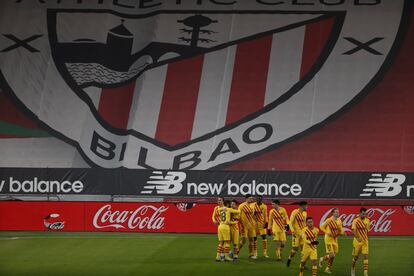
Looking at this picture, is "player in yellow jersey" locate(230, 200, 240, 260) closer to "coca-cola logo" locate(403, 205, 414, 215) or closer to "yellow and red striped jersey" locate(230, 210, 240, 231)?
"yellow and red striped jersey" locate(230, 210, 240, 231)

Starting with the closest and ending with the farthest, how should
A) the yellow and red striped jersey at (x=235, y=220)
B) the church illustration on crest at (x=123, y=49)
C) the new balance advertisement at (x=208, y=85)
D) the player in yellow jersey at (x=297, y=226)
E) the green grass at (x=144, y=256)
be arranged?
the green grass at (x=144, y=256)
the player in yellow jersey at (x=297, y=226)
the yellow and red striped jersey at (x=235, y=220)
the new balance advertisement at (x=208, y=85)
the church illustration on crest at (x=123, y=49)

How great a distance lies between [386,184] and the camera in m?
35.7

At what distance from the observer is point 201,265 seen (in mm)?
24297

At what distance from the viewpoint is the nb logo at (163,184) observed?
36.2 m

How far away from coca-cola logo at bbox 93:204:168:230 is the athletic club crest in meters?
6.86

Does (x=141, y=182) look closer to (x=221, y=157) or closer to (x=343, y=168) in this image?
(x=221, y=157)

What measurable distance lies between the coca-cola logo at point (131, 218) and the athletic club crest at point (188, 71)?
22.5 feet

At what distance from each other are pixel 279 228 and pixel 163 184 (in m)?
11.8

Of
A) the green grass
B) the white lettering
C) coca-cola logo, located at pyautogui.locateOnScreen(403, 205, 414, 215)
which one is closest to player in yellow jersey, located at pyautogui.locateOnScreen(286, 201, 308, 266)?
the green grass

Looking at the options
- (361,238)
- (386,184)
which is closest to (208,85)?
(386,184)

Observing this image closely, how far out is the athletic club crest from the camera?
4128 centimetres

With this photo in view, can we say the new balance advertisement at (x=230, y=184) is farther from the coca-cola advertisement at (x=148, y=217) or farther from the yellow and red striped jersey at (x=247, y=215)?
the yellow and red striped jersey at (x=247, y=215)

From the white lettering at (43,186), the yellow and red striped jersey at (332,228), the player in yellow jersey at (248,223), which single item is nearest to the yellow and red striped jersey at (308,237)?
the yellow and red striped jersey at (332,228)

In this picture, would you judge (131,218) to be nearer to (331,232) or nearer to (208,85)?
(208,85)
